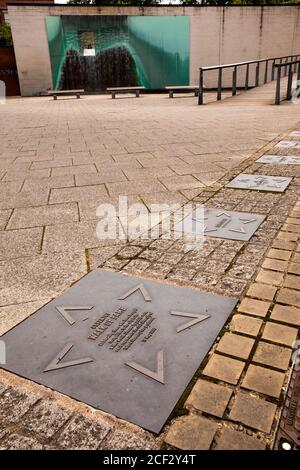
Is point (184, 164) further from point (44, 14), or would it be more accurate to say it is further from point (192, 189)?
point (44, 14)

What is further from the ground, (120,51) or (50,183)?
(120,51)

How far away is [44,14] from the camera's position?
715 inches

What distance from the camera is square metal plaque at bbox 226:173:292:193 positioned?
4.07 metres

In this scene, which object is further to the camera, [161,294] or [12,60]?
[12,60]

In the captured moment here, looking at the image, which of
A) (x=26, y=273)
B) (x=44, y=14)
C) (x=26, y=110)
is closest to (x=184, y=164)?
(x=26, y=273)

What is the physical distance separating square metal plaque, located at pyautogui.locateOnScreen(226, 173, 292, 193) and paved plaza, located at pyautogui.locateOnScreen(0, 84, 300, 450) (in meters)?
0.08

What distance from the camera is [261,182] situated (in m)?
4.26

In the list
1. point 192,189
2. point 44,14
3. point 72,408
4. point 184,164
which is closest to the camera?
point 72,408

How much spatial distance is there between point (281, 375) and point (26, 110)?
566 inches

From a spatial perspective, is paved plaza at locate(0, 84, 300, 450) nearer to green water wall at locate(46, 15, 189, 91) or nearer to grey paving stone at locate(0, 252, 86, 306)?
grey paving stone at locate(0, 252, 86, 306)

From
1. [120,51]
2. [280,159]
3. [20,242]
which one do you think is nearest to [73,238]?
[20,242]

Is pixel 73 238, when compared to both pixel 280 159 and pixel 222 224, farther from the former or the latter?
pixel 280 159

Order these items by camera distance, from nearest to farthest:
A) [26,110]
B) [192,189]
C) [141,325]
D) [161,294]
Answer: [141,325] < [161,294] < [192,189] < [26,110]

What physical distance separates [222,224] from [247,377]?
175 centimetres
